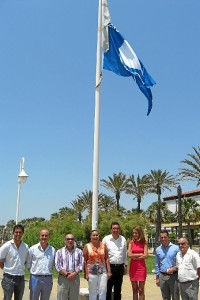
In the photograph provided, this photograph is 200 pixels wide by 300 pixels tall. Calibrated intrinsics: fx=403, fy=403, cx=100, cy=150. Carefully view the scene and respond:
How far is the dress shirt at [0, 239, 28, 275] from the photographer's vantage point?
6.61 metres

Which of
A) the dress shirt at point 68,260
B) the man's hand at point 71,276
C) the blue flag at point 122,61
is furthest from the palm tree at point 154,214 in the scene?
the man's hand at point 71,276

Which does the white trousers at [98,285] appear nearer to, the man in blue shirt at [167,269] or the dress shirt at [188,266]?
the man in blue shirt at [167,269]

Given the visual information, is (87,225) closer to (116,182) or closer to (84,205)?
(116,182)

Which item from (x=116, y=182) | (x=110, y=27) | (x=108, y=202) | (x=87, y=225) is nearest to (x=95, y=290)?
(x=110, y=27)

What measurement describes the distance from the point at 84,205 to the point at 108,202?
14.3 feet

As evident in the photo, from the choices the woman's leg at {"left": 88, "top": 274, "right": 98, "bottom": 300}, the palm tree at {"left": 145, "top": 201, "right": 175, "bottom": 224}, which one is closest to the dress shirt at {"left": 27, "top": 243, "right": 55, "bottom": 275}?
the woman's leg at {"left": 88, "top": 274, "right": 98, "bottom": 300}

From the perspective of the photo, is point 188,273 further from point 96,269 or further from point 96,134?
point 96,134

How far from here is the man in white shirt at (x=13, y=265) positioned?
6.58m

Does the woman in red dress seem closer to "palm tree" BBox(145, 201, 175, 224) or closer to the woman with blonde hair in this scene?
the woman with blonde hair

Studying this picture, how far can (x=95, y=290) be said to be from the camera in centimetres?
745

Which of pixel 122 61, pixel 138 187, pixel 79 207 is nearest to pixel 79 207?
pixel 79 207

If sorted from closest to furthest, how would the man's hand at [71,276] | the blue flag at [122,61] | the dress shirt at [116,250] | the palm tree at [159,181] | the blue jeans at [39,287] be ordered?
the blue jeans at [39,287], the man's hand at [71,276], the dress shirt at [116,250], the blue flag at [122,61], the palm tree at [159,181]

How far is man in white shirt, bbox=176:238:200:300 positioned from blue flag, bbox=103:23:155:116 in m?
4.19

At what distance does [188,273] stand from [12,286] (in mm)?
3048
